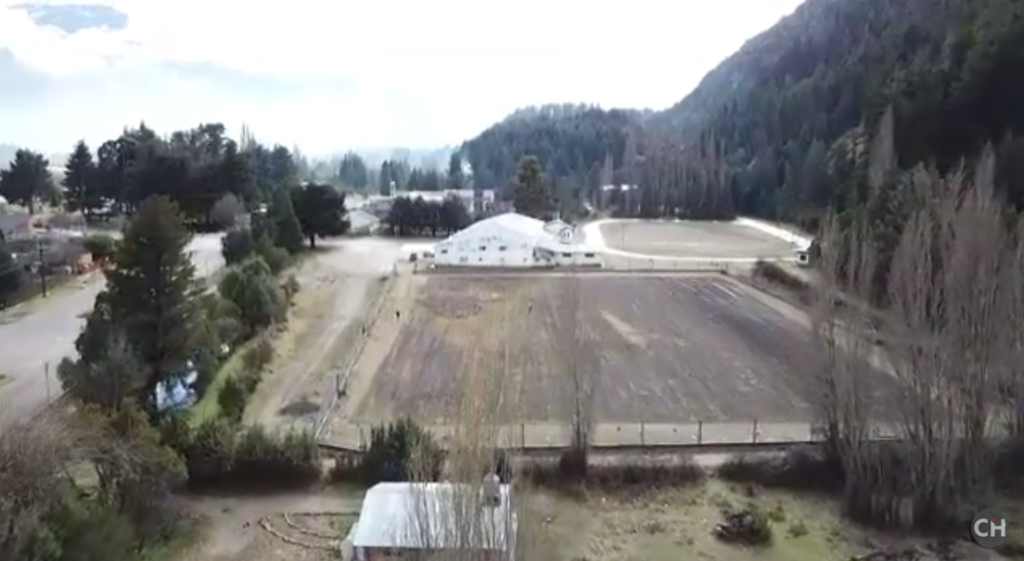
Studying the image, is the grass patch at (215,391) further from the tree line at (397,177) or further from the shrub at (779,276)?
Result: the tree line at (397,177)

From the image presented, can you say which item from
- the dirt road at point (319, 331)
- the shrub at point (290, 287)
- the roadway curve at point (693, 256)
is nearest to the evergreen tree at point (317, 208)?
the dirt road at point (319, 331)

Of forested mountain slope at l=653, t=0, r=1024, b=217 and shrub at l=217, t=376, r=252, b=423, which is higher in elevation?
forested mountain slope at l=653, t=0, r=1024, b=217

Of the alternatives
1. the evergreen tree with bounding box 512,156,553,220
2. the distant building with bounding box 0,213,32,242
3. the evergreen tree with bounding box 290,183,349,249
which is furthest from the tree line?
the distant building with bounding box 0,213,32,242

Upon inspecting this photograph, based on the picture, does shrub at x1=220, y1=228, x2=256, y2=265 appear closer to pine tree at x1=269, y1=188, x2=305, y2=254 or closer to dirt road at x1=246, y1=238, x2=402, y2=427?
dirt road at x1=246, y1=238, x2=402, y2=427

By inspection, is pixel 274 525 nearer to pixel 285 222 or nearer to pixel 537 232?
pixel 285 222

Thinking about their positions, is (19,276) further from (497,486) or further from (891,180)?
(891,180)
